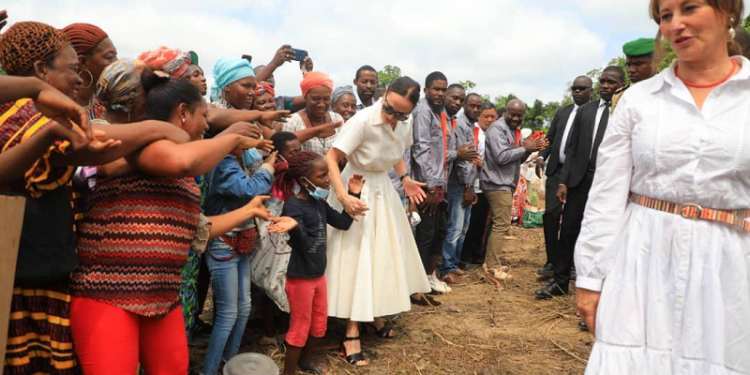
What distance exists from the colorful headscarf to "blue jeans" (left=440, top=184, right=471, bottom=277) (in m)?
2.36

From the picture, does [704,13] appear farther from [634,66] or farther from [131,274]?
[634,66]

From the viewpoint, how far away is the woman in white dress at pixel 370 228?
4141 mm

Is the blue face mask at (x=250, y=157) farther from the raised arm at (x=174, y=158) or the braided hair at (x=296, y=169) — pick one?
the raised arm at (x=174, y=158)

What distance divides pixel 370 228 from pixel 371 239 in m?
0.09

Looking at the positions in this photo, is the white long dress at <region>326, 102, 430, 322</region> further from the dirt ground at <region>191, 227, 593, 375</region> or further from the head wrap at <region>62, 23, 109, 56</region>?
the head wrap at <region>62, 23, 109, 56</region>

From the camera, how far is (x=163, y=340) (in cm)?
226

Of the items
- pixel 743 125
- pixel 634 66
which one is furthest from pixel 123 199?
pixel 634 66

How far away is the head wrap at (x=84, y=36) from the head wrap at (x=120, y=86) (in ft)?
2.70

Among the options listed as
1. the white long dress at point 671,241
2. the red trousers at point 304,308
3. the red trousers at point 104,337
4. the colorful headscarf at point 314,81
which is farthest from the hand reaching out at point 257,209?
the colorful headscarf at point 314,81

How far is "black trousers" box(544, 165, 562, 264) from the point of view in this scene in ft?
19.8

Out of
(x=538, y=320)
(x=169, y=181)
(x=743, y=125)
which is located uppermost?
(x=743, y=125)

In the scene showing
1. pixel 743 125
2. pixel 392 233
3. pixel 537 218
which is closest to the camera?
pixel 743 125

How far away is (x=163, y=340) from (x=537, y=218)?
981 cm

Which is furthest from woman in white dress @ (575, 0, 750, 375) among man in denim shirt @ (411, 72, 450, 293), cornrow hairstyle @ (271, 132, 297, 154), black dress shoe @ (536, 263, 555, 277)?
black dress shoe @ (536, 263, 555, 277)
